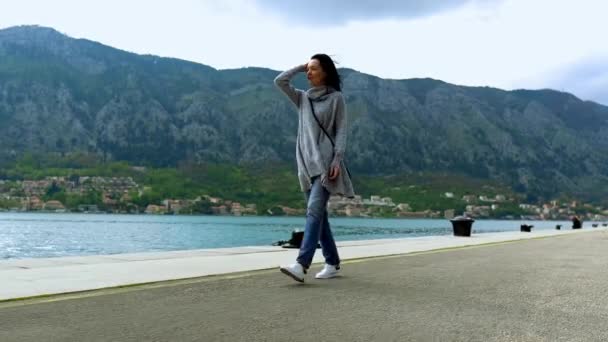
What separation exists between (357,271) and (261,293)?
2345mm

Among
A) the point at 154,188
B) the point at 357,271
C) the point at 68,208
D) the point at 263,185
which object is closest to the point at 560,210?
the point at 263,185

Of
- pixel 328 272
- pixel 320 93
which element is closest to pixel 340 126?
pixel 320 93

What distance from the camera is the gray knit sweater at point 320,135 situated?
636 centimetres

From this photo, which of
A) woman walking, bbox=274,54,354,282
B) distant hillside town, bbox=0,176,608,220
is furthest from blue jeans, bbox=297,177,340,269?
distant hillside town, bbox=0,176,608,220

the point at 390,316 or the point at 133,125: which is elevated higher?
the point at 133,125

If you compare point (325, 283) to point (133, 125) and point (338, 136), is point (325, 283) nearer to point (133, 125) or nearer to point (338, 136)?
point (338, 136)

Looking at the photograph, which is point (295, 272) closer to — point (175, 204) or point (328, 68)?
point (328, 68)

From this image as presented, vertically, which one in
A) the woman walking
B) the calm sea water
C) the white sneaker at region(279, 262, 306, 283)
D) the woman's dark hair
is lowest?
the calm sea water

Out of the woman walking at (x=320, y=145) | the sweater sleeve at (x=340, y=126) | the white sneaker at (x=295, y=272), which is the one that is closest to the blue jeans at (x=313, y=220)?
the woman walking at (x=320, y=145)

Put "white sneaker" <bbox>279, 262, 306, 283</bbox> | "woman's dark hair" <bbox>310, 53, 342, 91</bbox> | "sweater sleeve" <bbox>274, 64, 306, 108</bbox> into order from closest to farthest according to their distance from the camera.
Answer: "white sneaker" <bbox>279, 262, 306, 283</bbox>, "woman's dark hair" <bbox>310, 53, 342, 91</bbox>, "sweater sleeve" <bbox>274, 64, 306, 108</bbox>

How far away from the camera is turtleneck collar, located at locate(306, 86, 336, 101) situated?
6589mm

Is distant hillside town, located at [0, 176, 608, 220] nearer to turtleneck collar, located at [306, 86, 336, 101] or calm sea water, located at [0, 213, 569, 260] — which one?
calm sea water, located at [0, 213, 569, 260]

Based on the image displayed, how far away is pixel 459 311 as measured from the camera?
4.56 meters

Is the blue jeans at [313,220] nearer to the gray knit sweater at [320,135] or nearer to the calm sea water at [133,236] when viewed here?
the gray knit sweater at [320,135]
